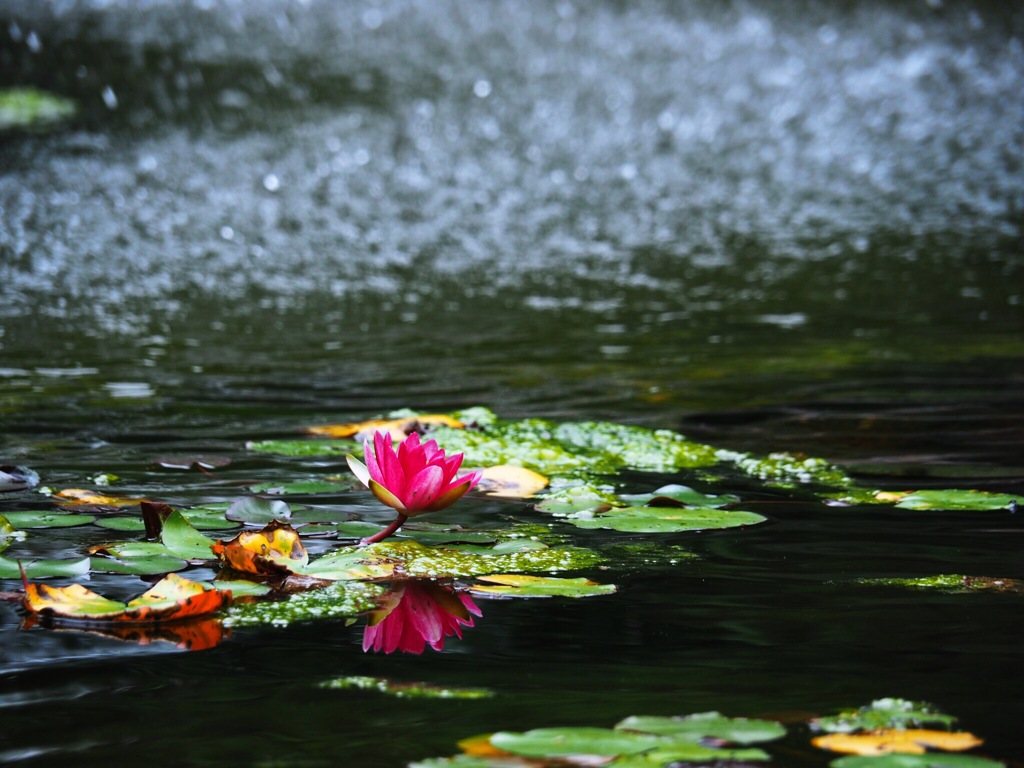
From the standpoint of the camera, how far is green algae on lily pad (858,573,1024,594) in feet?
2.92

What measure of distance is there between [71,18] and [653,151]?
2844 millimetres

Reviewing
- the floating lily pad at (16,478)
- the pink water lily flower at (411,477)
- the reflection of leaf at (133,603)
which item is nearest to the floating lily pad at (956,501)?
the pink water lily flower at (411,477)

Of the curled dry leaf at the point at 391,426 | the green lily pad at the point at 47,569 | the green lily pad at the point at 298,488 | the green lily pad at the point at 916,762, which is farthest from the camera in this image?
the curled dry leaf at the point at 391,426

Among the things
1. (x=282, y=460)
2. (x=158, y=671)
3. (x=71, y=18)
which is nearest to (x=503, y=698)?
(x=158, y=671)

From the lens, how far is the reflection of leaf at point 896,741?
0.57 metres

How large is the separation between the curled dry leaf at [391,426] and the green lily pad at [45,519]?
553 mm

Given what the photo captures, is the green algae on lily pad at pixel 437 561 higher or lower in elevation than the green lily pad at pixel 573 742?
higher

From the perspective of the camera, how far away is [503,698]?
659 millimetres

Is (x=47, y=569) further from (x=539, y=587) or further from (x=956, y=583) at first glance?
(x=956, y=583)

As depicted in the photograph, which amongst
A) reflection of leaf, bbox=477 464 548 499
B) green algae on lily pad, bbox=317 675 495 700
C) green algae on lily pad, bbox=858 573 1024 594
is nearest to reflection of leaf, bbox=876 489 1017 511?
green algae on lily pad, bbox=858 573 1024 594

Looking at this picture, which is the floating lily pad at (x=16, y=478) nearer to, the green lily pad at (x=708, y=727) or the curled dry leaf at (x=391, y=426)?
the curled dry leaf at (x=391, y=426)

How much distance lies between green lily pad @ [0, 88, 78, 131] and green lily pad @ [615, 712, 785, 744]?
15.7 feet

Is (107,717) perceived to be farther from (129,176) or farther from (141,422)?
(129,176)

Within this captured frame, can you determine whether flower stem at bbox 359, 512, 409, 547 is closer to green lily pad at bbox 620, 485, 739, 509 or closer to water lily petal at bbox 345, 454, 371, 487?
water lily petal at bbox 345, 454, 371, 487
